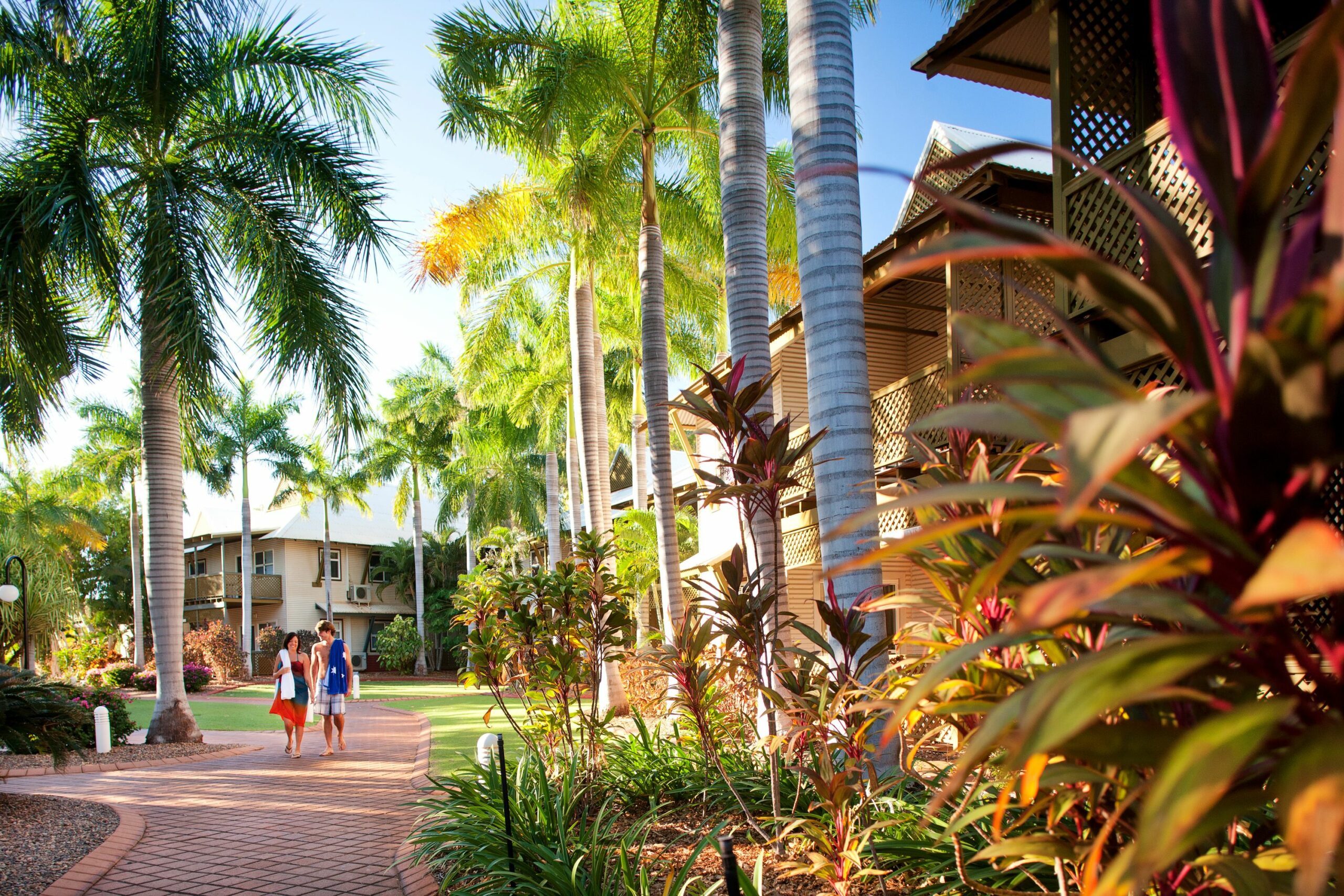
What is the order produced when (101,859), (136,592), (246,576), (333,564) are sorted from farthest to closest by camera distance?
(333,564)
(246,576)
(136,592)
(101,859)

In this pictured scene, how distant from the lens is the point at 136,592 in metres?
36.7

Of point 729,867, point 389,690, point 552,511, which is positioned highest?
point 552,511

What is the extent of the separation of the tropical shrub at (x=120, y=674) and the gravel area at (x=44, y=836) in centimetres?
2133

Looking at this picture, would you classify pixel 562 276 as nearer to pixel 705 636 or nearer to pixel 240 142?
pixel 240 142

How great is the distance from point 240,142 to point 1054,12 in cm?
1096

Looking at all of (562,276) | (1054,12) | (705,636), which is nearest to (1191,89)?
(705,636)

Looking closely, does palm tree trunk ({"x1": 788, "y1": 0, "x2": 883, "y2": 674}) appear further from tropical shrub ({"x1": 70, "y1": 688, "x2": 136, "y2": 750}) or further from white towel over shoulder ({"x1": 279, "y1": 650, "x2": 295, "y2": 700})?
tropical shrub ({"x1": 70, "y1": 688, "x2": 136, "y2": 750})

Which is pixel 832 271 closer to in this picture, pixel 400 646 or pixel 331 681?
pixel 331 681

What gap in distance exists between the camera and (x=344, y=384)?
1272 centimetres

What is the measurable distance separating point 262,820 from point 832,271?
6.75m

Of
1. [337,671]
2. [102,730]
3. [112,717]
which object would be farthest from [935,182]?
[112,717]

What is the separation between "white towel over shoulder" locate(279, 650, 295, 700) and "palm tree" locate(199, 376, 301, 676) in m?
29.0

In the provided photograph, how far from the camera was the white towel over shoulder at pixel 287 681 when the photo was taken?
12.1 meters

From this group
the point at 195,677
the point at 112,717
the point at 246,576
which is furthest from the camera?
the point at 246,576
